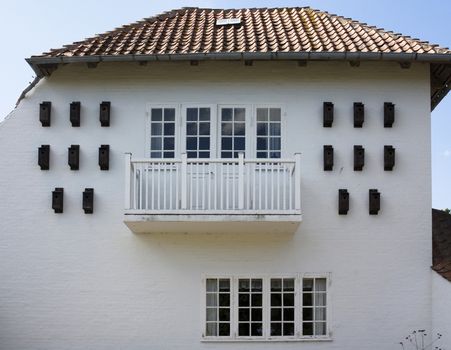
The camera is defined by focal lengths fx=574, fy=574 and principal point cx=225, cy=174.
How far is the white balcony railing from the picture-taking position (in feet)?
36.1

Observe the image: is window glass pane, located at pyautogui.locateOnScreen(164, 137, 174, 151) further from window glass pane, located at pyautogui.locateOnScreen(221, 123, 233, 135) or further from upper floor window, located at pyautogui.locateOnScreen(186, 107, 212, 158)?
window glass pane, located at pyautogui.locateOnScreen(221, 123, 233, 135)

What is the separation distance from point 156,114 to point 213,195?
235cm

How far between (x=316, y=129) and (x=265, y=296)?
371 cm

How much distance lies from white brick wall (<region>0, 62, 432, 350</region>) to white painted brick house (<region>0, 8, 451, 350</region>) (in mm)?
30

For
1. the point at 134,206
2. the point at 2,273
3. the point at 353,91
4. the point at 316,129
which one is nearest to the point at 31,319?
the point at 2,273

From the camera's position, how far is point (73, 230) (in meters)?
12.2

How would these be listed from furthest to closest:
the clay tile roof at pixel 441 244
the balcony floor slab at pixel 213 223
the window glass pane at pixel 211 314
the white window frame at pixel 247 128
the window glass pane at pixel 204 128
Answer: the window glass pane at pixel 204 128 < the white window frame at pixel 247 128 < the window glass pane at pixel 211 314 < the clay tile roof at pixel 441 244 < the balcony floor slab at pixel 213 223

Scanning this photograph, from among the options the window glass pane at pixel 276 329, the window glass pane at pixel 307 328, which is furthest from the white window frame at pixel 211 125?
the window glass pane at pixel 307 328

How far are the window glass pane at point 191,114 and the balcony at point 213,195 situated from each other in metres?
1.23

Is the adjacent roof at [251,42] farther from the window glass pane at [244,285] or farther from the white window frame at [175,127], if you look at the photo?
the window glass pane at [244,285]

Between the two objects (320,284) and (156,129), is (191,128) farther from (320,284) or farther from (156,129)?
(320,284)

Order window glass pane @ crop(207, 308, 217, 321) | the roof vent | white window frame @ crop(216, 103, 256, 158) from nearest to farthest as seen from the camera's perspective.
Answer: window glass pane @ crop(207, 308, 217, 321) < white window frame @ crop(216, 103, 256, 158) < the roof vent

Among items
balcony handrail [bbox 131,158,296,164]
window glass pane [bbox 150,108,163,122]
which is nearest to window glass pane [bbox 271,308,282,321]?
balcony handrail [bbox 131,158,296,164]

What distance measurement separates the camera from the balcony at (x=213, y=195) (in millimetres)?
10953
